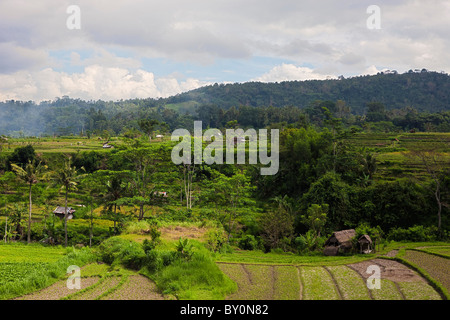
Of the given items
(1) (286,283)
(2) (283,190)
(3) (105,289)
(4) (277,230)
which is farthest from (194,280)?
(2) (283,190)

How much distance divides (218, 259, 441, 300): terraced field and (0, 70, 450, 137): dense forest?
68.0m

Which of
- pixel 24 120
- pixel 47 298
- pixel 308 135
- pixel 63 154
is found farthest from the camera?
pixel 24 120

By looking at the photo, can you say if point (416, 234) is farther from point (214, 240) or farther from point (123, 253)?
point (123, 253)

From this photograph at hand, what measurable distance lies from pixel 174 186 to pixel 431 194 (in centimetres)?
1615

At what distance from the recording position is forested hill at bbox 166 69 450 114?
126188 mm

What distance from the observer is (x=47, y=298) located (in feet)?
33.6

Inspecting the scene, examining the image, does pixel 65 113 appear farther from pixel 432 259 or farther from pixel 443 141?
pixel 432 259

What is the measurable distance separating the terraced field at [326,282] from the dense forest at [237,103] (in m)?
68.0

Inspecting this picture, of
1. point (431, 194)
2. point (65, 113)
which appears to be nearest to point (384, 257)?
point (431, 194)

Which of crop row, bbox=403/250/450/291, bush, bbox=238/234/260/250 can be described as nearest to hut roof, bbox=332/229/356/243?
crop row, bbox=403/250/450/291

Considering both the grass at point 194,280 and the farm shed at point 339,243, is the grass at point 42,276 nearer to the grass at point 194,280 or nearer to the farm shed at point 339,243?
the grass at point 194,280

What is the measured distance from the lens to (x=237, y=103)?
145 meters

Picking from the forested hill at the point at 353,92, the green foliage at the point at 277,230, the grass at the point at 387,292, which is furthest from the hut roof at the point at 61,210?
the forested hill at the point at 353,92

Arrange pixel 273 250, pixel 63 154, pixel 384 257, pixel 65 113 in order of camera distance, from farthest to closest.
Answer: pixel 65 113 < pixel 63 154 < pixel 273 250 < pixel 384 257
